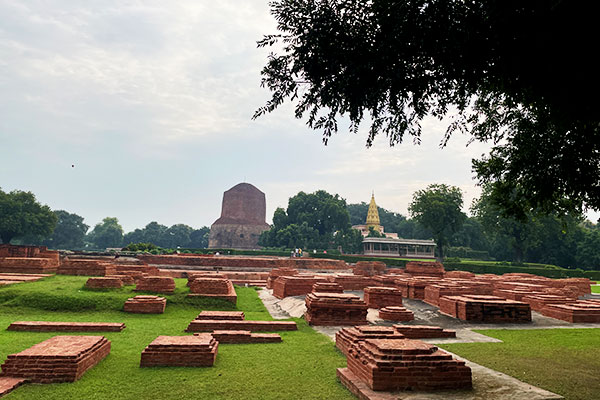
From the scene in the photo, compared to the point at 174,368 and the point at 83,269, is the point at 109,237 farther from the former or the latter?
the point at 174,368

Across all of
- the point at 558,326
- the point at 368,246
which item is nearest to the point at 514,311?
the point at 558,326

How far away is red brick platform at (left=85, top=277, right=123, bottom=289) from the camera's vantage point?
30.9 feet

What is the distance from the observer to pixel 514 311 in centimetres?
833

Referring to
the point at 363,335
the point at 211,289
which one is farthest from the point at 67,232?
the point at 363,335

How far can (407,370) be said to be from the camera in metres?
3.58

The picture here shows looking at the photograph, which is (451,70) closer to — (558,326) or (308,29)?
(308,29)

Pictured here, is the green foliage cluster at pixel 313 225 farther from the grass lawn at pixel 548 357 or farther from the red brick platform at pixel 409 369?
the red brick platform at pixel 409 369

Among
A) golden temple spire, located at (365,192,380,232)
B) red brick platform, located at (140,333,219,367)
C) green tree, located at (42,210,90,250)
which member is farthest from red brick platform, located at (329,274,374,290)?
green tree, located at (42,210,90,250)

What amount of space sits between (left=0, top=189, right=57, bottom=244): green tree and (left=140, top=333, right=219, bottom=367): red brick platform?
4157 centimetres

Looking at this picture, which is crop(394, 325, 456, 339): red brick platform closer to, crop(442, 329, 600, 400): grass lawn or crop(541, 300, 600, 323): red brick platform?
crop(442, 329, 600, 400): grass lawn

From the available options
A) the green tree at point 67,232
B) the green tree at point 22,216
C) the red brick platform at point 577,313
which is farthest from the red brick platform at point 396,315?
the green tree at point 67,232

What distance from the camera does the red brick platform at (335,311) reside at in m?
7.38

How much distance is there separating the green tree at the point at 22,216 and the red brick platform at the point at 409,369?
143 ft

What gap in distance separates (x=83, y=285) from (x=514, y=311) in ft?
34.4
